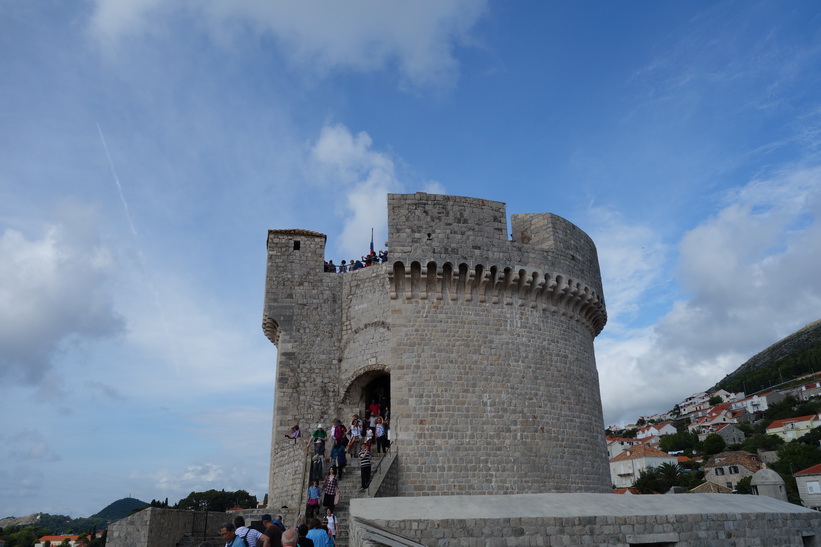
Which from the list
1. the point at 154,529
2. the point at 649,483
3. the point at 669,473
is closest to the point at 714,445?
the point at 669,473

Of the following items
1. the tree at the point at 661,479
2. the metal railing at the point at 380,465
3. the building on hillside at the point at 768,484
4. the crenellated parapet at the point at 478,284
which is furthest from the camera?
the tree at the point at 661,479

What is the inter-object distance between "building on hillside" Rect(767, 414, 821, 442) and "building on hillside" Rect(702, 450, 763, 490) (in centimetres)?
1584

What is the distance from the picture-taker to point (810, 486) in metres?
42.4

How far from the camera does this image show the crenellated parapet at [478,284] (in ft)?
44.1

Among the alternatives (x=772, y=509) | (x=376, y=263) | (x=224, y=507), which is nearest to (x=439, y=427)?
(x=376, y=263)

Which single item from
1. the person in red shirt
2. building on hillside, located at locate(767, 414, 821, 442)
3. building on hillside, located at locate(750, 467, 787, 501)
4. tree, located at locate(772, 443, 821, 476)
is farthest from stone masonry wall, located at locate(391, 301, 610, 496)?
building on hillside, located at locate(767, 414, 821, 442)

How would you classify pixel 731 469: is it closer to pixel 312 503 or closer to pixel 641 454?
pixel 641 454

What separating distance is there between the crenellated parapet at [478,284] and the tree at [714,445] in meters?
61.9

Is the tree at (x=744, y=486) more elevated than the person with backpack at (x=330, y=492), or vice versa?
the person with backpack at (x=330, y=492)

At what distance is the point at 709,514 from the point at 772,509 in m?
1.85

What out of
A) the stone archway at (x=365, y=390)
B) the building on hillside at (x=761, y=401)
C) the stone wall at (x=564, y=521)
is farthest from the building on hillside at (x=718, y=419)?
the stone wall at (x=564, y=521)

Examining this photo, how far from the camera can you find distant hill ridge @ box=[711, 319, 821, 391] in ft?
371

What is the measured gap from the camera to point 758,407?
3423 inches

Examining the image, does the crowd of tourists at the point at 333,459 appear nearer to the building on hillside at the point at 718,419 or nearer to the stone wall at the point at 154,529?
the stone wall at the point at 154,529
